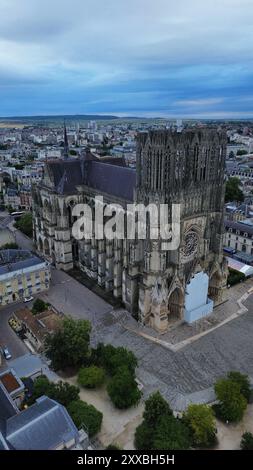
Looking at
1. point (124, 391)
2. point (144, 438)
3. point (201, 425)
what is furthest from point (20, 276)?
point (201, 425)

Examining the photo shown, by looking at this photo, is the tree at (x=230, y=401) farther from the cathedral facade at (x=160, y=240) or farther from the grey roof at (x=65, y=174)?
the grey roof at (x=65, y=174)

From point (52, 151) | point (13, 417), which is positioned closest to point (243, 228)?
point (13, 417)

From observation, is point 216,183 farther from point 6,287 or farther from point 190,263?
point 6,287

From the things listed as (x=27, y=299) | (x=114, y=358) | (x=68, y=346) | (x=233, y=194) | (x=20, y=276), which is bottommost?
(x=27, y=299)

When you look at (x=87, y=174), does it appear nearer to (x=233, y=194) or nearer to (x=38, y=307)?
(x=38, y=307)

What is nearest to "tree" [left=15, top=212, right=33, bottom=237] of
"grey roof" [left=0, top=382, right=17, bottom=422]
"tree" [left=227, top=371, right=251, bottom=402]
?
"grey roof" [left=0, top=382, right=17, bottom=422]
